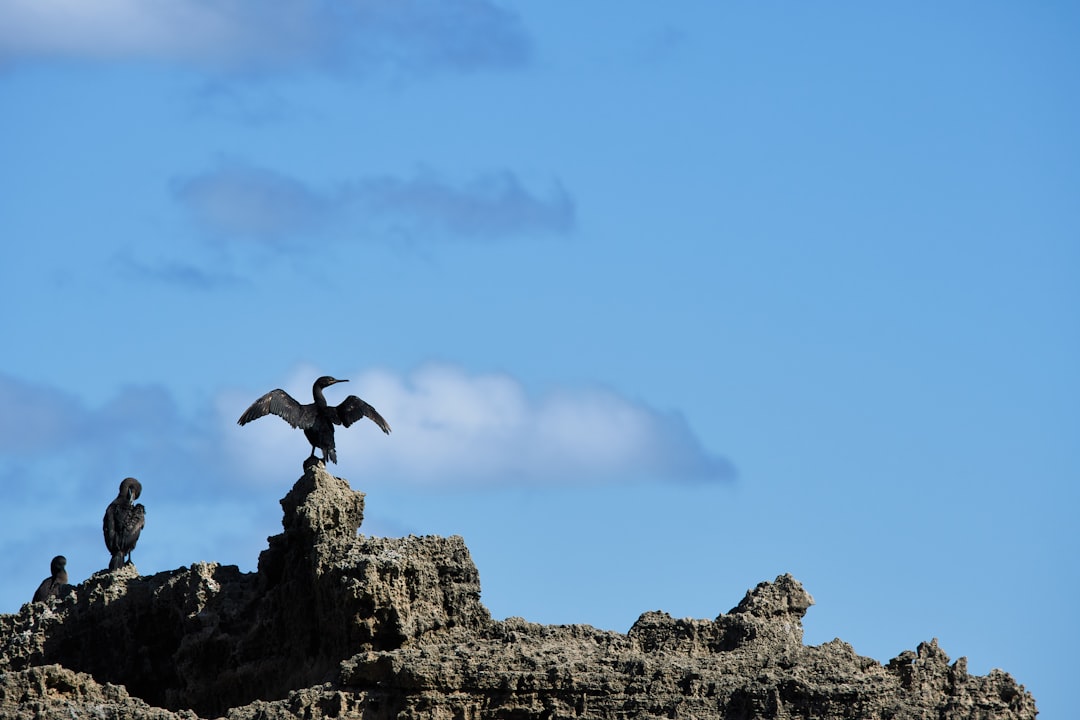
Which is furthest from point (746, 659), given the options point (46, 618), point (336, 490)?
point (46, 618)

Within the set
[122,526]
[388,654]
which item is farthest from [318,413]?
[388,654]

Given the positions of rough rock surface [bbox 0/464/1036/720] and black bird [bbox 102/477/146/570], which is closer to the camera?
rough rock surface [bbox 0/464/1036/720]

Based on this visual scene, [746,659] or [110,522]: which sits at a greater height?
[110,522]

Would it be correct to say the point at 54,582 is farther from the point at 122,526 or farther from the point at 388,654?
the point at 388,654

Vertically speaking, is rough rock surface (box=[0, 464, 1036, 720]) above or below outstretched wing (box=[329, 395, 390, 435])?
below

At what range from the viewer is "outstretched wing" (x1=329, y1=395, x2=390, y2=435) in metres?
40.0

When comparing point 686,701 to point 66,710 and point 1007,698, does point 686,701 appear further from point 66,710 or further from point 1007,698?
point 66,710

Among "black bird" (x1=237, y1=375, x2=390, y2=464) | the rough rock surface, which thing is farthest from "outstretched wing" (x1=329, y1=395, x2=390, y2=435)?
the rough rock surface

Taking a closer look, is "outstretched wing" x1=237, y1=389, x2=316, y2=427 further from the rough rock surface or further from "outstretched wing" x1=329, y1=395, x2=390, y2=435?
the rough rock surface

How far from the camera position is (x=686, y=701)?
1298 inches

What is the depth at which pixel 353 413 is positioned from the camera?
40.2m

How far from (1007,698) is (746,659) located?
3.40 meters

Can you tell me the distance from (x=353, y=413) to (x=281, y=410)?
3.25 feet

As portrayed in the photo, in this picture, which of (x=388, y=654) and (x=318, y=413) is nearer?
(x=388, y=654)
